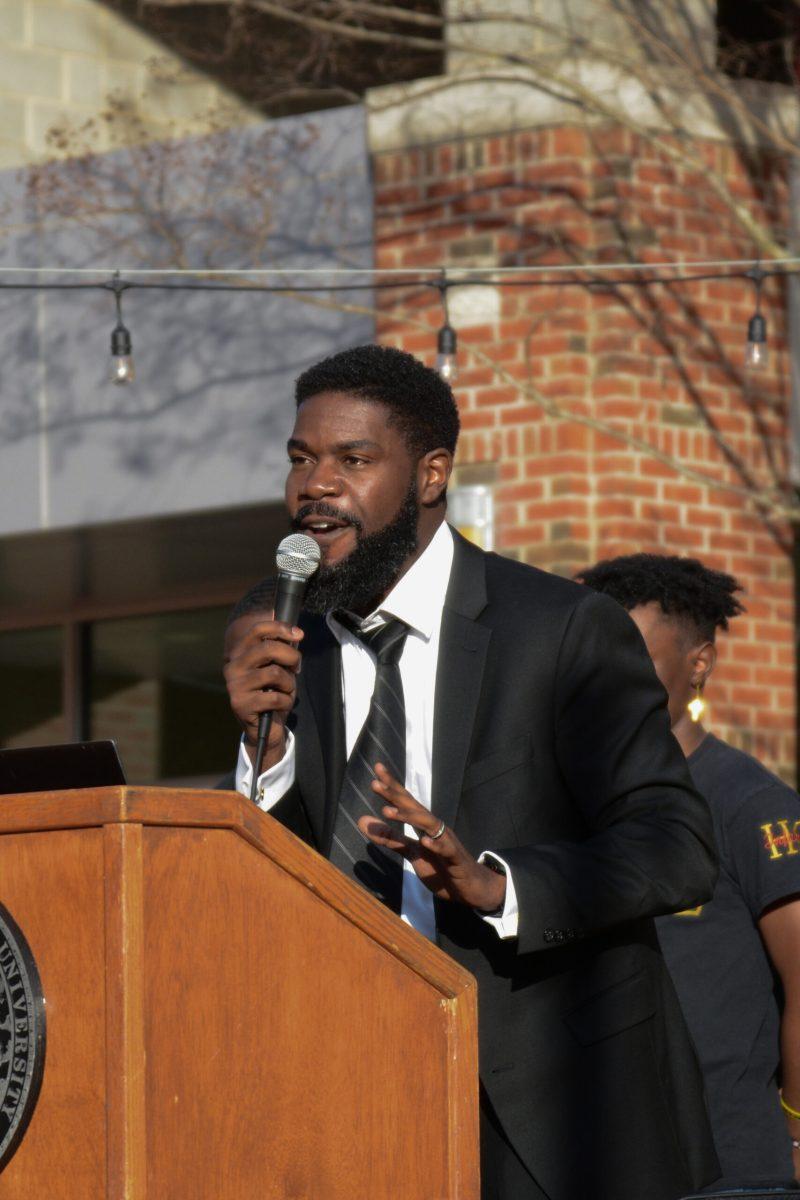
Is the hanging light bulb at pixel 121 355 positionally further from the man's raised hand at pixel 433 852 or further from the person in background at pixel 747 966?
the man's raised hand at pixel 433 852

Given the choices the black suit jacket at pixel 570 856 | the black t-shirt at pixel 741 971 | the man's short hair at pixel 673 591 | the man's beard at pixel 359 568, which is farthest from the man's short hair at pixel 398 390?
the man's short hair at pixel 673 591

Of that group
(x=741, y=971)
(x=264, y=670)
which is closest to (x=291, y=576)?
(x=264, y=670)

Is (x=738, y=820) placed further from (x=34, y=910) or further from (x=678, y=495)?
(x=678, y=495)

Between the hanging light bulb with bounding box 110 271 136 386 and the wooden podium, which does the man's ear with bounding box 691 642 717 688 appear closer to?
the wooden podium

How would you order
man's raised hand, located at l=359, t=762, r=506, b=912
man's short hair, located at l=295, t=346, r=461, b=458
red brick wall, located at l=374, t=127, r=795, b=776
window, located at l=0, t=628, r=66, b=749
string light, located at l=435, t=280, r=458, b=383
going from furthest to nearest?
window, located at l=0, t=628, r=66, b=749
red brick wall, located at l=374, t=127, r=795, b=776
string light, located at l=435, t=280, r=458, b=383
man's short hair, located at l=295, t=346, r=461, b=458
man's raised hand, located at l=359, t=762, r=506, b=912

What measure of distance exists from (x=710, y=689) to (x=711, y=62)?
8.96 ft

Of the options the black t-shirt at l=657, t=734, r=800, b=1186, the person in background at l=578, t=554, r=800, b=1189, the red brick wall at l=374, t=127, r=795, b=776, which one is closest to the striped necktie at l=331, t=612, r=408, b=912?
the black t-shirt at l=657, t=734, r=800, b=1186

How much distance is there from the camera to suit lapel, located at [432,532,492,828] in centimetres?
341

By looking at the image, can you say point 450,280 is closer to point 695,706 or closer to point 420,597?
point 695,706

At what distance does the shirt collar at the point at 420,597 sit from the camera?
367cm

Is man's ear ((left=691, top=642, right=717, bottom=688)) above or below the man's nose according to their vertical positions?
below

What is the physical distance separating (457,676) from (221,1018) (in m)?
0.98

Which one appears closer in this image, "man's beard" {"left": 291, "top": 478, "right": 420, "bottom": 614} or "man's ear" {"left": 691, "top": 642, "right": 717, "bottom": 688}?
"man's beard" {"left": 291, "top": 478, "right": 420, "bottom": 614}

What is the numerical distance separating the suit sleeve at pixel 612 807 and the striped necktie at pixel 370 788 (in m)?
0.27
